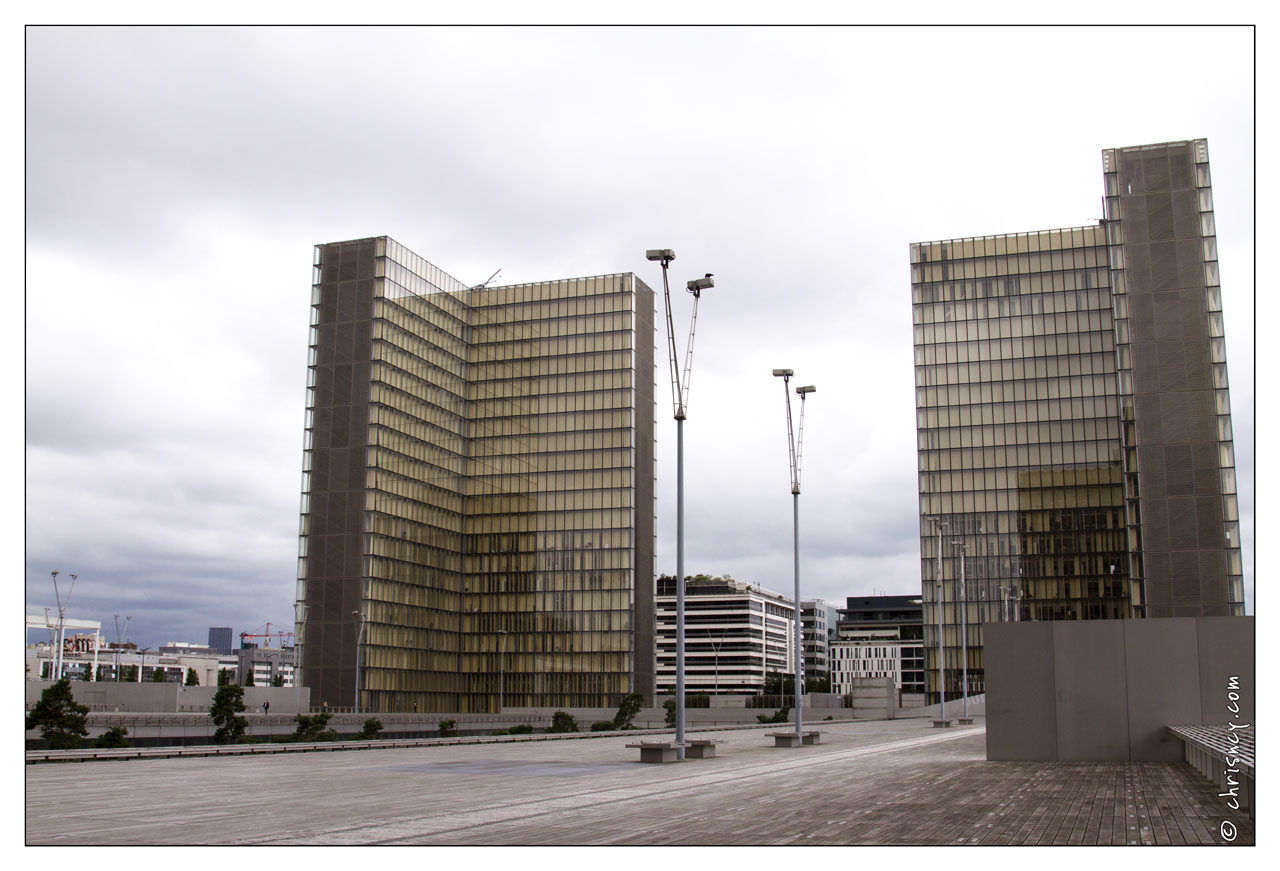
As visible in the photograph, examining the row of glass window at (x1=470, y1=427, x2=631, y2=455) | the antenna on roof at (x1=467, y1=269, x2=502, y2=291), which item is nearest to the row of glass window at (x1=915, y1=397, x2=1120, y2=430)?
the row of glass window at (x1=470, y1=427, x2=631, y2=455)

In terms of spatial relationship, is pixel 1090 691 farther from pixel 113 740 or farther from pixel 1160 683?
pixel 113 740

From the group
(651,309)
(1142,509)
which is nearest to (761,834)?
(1142,509)

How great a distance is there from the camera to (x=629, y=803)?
18000 mm

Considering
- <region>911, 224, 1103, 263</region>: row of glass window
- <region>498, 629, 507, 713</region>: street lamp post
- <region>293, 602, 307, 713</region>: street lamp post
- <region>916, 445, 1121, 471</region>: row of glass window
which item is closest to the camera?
<region>293, 602, 307, 713</region>: street lamp post

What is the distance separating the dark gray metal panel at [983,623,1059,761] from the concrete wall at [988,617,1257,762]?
2 centimetres

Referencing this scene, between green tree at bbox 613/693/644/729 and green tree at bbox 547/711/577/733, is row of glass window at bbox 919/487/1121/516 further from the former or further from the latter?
green tree at bbox 547/711/577/733

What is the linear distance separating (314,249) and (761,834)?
385ft

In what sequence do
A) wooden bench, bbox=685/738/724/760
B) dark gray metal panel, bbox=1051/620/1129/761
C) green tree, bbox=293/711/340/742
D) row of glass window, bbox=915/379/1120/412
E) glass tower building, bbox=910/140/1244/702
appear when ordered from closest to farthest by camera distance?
1. dark gray metal panel, bbox=1051/620/1129/761
2. wooden bench, bbox=685/738/724/760
3. green tree, bbox=293/711/340/742
4. glass tower building, bbox=910/140/1244/702
5. row of glass window, bbox=915/379/1120/412

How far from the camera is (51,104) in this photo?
16078 millimetres

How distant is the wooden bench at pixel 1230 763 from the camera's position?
13969mm

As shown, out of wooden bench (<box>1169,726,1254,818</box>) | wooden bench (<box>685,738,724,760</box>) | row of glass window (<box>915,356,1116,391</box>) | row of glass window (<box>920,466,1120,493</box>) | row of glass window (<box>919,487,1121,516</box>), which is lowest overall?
wooden bench (<box>685,738,724,760</box>)

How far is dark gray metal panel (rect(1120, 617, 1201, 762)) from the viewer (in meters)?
25.6

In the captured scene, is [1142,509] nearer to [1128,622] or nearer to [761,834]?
[1128,622]

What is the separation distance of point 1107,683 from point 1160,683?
1158 millimetres
